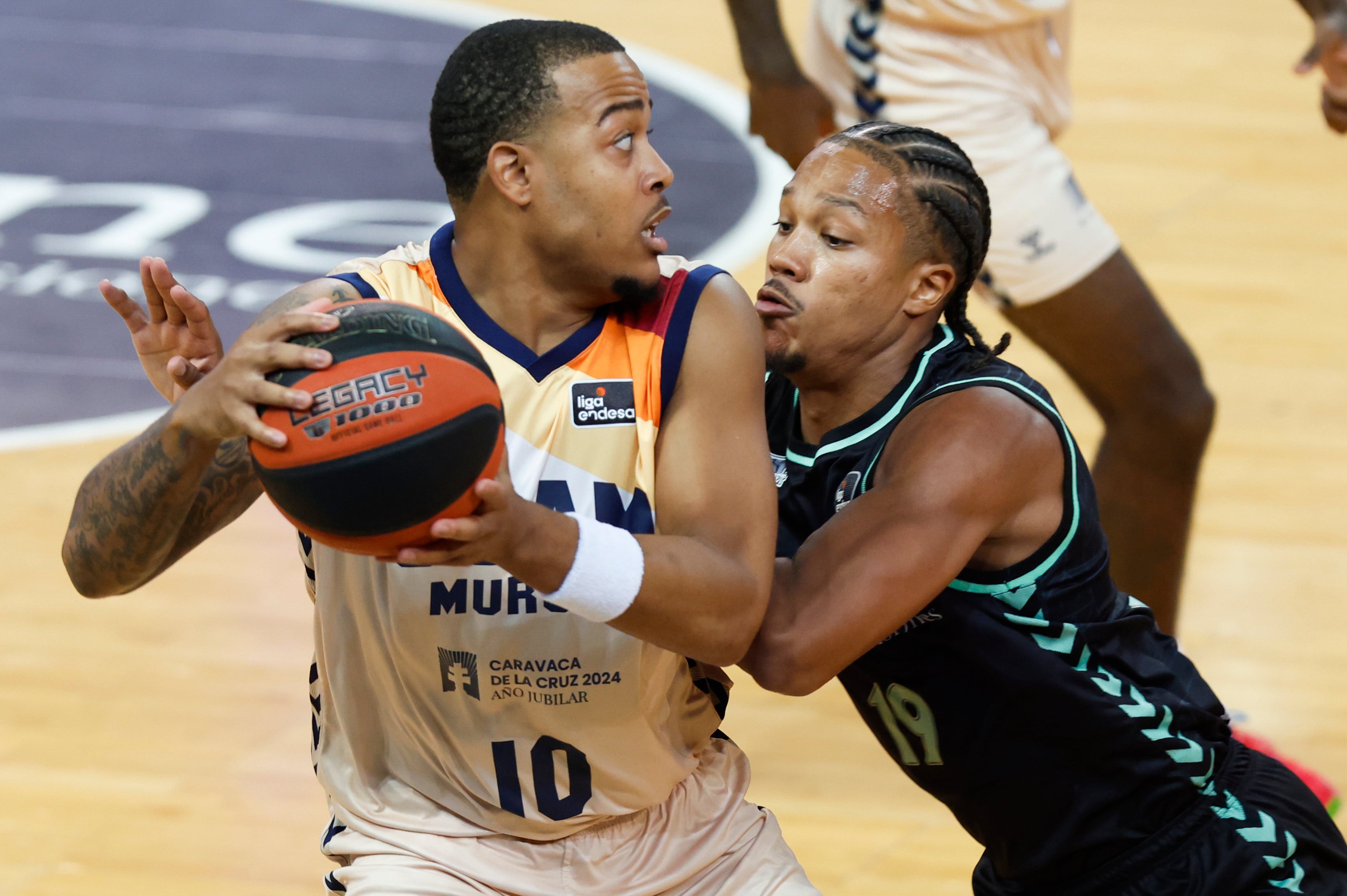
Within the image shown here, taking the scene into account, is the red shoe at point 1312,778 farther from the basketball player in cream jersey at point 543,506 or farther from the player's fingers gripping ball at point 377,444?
the player's fingers gripping ball at point 377,444

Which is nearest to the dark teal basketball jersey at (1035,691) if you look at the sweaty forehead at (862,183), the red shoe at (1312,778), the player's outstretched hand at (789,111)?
the sweaty forehead at (862,183)

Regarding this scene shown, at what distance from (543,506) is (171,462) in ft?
1.66

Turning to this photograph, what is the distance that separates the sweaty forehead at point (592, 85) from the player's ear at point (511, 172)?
0.10 metres

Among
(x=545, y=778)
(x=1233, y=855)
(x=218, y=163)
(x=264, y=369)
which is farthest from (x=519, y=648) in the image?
(x=218, y=163)

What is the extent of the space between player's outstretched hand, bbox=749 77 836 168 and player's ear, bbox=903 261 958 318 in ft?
4.85

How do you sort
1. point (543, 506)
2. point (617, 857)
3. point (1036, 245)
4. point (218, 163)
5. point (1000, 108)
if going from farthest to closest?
1. point (218, 163)
2. point (1000, 108)
3. point (1036, 245)
4. point (617, 857)
5. point (543, 506)

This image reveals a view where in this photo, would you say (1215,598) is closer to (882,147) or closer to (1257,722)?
(1257,722)

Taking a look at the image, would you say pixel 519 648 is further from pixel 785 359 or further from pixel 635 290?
pixel 785 359

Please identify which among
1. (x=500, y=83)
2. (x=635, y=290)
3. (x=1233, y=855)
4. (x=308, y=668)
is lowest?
(x=308, y=668)

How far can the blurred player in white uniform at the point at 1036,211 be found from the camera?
4.20m

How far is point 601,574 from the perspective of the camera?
7.03 feet

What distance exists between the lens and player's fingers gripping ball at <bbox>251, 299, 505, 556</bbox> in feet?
6.64

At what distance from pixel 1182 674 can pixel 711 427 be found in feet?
3.27

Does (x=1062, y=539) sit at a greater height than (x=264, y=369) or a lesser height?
lesser
